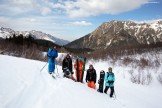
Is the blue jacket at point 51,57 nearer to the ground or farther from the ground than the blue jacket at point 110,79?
farther from the ground

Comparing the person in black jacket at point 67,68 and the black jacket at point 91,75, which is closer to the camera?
the black jacket at point 91,75

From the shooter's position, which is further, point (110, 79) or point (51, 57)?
point (51, 57)


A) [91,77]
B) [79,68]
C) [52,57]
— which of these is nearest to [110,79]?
[91,77]

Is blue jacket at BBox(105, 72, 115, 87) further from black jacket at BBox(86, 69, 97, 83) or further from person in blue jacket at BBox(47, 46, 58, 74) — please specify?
person in blue jacket at BBox(47, 46, 58, 74)

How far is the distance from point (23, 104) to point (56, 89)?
286 cm

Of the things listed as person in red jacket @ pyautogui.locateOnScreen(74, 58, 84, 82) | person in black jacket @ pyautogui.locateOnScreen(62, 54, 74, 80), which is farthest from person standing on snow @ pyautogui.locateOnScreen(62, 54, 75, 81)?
person in red jacket @ pyautogui.locateOnScreen(74, 58, 84, 82)

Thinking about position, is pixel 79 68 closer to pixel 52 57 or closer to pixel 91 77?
pixel 91 77

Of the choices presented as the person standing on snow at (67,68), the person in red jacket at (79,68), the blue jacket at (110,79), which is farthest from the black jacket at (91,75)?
the person standing on snow at (67,68)

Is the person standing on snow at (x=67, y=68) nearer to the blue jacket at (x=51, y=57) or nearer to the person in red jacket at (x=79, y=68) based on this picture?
the person in red jacket at (x=79, y=68)

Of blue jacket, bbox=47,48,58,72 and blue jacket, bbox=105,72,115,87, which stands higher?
blue jacket, bbox=47,48,58,72

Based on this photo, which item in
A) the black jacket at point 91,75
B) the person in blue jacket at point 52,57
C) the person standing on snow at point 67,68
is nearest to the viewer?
the black jacket at point 91,75

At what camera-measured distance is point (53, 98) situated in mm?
8477

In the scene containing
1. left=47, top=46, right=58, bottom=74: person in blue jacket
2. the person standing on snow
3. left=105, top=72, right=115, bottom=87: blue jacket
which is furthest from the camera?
the person standing on snow

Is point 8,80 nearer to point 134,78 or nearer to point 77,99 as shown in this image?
point 77,99
